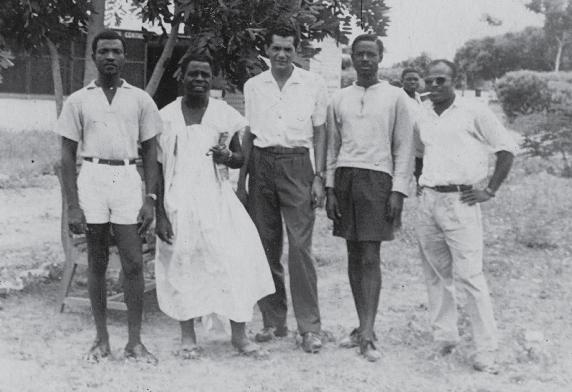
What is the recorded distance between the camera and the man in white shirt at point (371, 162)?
4.97 meters

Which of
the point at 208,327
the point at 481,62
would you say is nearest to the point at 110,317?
the point at 208,327

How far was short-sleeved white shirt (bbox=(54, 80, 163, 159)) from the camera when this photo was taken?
4605mm

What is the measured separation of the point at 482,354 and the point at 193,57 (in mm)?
2589

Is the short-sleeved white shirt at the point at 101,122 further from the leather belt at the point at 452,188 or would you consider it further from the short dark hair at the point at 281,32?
the leather belt at the point at 452,188

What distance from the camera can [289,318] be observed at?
6051 mm

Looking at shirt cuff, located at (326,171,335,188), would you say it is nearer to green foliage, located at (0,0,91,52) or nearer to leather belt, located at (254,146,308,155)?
leather belt, located at (254,146,308,155)

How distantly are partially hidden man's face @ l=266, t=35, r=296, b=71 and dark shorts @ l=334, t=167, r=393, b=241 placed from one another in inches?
31.7

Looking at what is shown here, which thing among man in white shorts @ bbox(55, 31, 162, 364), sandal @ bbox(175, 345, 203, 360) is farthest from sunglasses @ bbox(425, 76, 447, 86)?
sandal @ bbox(175, 345, 203, 360)

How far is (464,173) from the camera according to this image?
476 cm

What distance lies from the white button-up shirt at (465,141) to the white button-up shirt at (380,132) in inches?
8.7

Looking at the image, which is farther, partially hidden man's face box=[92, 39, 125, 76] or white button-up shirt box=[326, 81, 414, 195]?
white button-up shirt box=[326, 81, 414, 195]

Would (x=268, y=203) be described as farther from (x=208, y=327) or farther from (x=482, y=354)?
(x=482, y=354)

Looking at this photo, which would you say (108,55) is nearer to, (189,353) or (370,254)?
(189,353)

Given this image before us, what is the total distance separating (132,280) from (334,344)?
4.89ft
